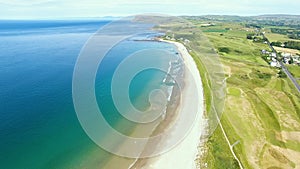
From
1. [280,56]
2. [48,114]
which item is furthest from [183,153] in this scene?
[280,56]

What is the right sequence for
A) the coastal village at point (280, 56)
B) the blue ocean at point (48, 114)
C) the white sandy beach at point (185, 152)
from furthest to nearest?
1. the coastal village at point (280, 56)
2. the blue ocean at point (48, 114)
3. the white sandy beach at point (185, 152)

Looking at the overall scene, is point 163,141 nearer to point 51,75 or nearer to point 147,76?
point 147,76

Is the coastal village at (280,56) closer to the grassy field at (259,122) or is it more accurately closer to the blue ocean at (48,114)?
the grassy field at (259,122)

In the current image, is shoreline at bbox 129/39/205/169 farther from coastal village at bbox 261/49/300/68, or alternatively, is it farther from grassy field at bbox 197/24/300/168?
coastal village at bbox 261/49/300/68

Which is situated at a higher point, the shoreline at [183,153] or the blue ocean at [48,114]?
the blue ocean at [48,114]

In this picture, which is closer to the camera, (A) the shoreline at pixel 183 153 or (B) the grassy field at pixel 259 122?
(A) the shoreline at pixel 183 153

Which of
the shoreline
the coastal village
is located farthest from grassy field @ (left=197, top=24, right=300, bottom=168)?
the coastal village

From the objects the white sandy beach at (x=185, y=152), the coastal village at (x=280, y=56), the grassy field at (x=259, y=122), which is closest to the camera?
the white sandy beach at (x=185, y=152)

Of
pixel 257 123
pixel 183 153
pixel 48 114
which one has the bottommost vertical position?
pixel 183 153

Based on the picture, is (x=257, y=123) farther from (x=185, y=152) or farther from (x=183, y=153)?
(x=183, y=153)

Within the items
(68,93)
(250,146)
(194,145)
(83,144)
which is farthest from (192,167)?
(68,93)

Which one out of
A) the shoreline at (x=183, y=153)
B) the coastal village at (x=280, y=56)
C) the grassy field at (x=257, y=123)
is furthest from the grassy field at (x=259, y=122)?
the coastal village at (x=280, y=56)
